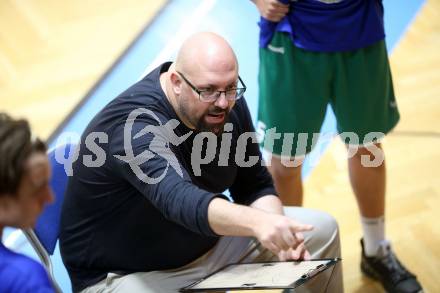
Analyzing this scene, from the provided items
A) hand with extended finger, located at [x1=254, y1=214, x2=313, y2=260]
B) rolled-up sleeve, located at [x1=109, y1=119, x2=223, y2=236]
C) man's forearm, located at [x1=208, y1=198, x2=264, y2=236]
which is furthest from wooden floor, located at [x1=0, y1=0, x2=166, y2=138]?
hand with extended finger, located at [x1=254, y1=214, x2=313, y2=260]

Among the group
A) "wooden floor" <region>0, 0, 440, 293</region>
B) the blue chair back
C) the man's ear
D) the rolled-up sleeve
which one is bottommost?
"wooden floor" <region>0, 0, 440, 293</region>

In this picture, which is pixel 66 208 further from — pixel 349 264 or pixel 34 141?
pixel 349 264

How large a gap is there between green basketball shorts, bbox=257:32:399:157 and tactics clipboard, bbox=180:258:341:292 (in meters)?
0.65

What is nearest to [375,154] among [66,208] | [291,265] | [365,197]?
[365,197]

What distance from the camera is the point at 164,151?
6.04 feet

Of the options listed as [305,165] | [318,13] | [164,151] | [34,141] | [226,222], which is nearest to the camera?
[34,141]

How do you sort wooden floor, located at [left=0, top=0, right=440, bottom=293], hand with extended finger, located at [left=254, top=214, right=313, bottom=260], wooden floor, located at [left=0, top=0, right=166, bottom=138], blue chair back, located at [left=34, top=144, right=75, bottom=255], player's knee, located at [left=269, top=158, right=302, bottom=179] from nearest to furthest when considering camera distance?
1. hand with extended finger, located at [left=254, top=214, right=313, bottom=260]
2. blue chair back, located at [left=34, top=144, right=75, bottom=255]
3. player's knee, located at [left=269, top=158, right=302, bottom=179]
4. wooden floor, located at [left=0, top=0, right=440, bottom=293]
5. wooden floor, located at [left=0, top=0, right=166, bottom=138]

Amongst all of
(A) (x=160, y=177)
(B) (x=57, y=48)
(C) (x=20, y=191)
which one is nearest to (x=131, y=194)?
(A) (x=160, y=177)

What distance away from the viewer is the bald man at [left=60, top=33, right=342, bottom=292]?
182cm

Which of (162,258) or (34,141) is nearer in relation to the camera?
(34,141)

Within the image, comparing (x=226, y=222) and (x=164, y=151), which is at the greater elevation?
(x=164, y=151)

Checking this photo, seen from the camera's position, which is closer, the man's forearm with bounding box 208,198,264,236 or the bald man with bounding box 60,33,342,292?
the man's forearm with bounding box 208,198,264,236

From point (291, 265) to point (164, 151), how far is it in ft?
1.61

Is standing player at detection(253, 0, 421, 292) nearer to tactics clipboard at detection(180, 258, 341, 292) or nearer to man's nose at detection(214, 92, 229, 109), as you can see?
man's nose at detection(214, 92, 229, 109)
